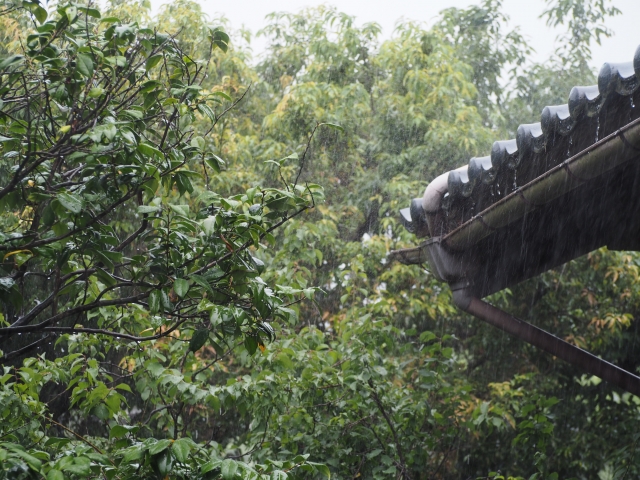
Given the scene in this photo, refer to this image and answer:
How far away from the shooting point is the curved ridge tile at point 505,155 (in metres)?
2.39

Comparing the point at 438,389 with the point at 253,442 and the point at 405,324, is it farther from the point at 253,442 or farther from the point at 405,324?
the point at 405,324

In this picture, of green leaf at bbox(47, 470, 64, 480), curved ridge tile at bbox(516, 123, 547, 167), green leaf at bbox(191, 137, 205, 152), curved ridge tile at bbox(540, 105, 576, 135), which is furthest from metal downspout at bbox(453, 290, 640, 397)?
green leaf at bbox(47, 470, 64, 480)

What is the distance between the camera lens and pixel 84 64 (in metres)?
1.81

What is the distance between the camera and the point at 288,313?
6.93 ft

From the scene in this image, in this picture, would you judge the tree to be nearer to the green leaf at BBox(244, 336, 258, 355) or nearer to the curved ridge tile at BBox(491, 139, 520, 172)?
the green leaf at BBox(244, 336, 258, 355)

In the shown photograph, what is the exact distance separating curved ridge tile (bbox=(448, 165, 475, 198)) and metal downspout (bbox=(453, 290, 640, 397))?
476 millimetres

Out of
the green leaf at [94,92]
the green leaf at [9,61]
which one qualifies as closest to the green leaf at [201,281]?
the green leaf at [94,92]

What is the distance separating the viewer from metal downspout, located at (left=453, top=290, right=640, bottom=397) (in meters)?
2.66

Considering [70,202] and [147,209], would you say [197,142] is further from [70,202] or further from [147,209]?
[70,202]

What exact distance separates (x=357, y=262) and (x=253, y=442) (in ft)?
4.15

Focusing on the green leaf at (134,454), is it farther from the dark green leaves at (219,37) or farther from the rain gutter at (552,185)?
the rain gutter at (552,185)

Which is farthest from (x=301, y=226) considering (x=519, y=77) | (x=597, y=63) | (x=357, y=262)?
(x=597, y=63)

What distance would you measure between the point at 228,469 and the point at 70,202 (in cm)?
75

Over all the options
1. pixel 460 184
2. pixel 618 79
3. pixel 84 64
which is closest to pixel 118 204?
pixel 84 64
